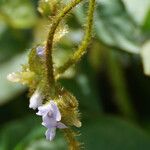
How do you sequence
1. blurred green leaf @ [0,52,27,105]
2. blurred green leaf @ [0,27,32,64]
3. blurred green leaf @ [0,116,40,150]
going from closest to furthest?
blurred green leaf @ [0,116,40,150] → blurred green leaf @ [0,52,27,105] → blurred green leaf @ [0,27,32,64]

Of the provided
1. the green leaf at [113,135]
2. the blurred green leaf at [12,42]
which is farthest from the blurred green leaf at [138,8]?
the blurred green leaf at [12,42]

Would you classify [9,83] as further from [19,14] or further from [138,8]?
[138,8]

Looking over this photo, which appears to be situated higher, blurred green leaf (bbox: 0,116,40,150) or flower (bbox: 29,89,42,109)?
flower (bbox: 29,89,42,109)

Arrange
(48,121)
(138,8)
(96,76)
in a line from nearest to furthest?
1. (48,121)
2. (138,8)
3. (96,76)

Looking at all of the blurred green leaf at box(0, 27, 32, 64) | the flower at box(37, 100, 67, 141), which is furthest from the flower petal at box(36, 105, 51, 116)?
the blurred green leaf at box(0, 27, 32, 64)

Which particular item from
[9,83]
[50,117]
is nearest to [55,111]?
[50,117]

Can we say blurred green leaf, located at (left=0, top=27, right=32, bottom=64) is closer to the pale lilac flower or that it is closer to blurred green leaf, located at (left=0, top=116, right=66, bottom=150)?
blurred green leaf, located at (left=0, top=116, right=66, bottom=150)
